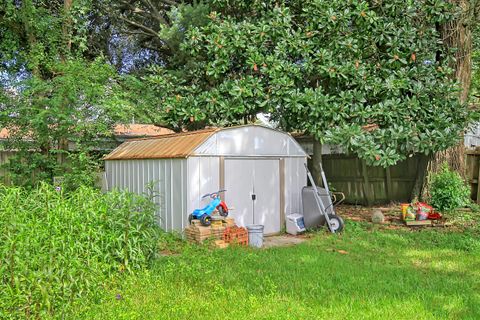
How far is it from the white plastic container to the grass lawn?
4.75 ft

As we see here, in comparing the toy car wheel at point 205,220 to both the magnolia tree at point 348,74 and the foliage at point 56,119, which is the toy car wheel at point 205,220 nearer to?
the magnolia tree at point 348,74

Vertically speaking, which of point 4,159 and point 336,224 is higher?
point 4,159

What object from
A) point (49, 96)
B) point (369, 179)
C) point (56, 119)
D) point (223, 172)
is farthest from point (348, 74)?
point (49, 96)

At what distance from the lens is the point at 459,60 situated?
954 centimetres

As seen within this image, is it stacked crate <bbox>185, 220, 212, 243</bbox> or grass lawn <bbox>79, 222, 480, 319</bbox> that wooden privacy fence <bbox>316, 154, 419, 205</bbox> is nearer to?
grass lawn <bbox>79, 222, 480, 319</bbox>

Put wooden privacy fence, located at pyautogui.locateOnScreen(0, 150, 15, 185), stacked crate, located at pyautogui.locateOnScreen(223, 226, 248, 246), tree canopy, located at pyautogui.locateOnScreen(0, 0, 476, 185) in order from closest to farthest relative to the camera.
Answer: stacked crate, located at pyautogui.locateOnScreen(223, 226, 248, 246) < tree canopy, located at pyautogui.locateOnScreen(0, 0, 476, 185) < wooden privacy fence, located at pyautogui.locateOnScreen(0, 150, 15, 185)

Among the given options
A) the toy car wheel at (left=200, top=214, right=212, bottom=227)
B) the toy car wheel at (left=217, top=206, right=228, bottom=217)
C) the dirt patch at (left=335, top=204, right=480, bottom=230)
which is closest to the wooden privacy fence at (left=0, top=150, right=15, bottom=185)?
the toy car wheel at (left=200, top=214, right=212, bottom=227)

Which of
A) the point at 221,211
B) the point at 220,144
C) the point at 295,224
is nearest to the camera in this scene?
the point at 221,211

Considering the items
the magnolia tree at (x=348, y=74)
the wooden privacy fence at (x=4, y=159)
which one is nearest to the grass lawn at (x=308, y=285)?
the magnolia tree at (x=348, y=74)

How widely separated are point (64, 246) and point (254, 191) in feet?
16.0

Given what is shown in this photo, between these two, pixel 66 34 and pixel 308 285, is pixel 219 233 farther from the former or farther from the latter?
pixel 66 34

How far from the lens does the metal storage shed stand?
7.51m

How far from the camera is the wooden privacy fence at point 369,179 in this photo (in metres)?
10.8

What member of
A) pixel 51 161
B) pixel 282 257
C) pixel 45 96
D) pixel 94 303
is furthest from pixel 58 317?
pixel 45 96
